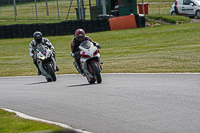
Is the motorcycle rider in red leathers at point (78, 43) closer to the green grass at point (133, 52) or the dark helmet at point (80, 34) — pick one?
the dark helmet at point (80, 34)

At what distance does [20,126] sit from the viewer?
19.1ft

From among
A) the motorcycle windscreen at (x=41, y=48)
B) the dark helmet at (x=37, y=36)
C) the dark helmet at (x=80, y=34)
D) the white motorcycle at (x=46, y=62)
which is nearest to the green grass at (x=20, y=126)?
the dark helmet at (x=80, y=34)

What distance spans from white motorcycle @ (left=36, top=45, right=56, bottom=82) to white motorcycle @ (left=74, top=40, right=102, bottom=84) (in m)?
1.91

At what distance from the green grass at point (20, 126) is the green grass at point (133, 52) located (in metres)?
6.58

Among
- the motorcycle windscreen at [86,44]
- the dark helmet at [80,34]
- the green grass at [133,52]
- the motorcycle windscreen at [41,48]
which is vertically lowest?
the green grass at [133,52]

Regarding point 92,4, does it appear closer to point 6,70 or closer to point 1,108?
point 6,70

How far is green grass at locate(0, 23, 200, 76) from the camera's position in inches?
566

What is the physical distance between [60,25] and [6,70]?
13239 mm

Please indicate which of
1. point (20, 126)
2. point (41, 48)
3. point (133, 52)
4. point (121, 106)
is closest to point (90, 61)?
point (41, 48)

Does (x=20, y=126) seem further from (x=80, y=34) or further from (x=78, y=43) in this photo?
(x=78, y=43)

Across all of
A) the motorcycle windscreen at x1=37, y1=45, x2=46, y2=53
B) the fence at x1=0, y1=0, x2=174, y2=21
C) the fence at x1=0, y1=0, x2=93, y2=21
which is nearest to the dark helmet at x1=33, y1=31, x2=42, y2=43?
the motorcycle windscreen at x1=37, y1=45, x2=46, y2=53

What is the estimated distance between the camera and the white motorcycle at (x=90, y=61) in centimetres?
→ 1033

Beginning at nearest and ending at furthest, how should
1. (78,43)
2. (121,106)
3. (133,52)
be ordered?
1. (121,106)
2. (78,43)
3. (133,52)

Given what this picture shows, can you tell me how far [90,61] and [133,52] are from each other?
32.8ft
